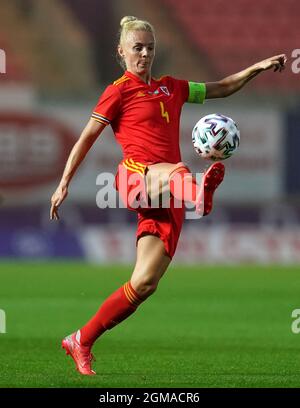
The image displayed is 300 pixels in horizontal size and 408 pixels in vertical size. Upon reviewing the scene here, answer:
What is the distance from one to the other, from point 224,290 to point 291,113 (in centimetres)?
628

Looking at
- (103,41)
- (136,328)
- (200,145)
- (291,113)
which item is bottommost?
(136,328)

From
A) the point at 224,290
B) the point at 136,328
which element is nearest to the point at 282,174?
the point at 224,290

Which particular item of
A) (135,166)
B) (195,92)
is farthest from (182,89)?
(135,166)

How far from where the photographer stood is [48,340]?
9.23 meters

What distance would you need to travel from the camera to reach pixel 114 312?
6820 millimetres

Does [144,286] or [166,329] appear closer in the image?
[144,286]

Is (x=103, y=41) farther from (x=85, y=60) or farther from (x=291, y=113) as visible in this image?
(x=291, y=113)

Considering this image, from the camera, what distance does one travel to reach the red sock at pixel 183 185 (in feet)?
20.9

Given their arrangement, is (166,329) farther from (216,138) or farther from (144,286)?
(216,138)

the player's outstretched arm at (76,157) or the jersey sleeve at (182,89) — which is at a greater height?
the jersey sleeve at (182,89)

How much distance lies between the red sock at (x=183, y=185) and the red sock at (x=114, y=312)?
26.5 inches

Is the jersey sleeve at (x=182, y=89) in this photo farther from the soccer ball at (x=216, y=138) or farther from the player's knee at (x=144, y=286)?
the player's knee at (x=144, y=286)

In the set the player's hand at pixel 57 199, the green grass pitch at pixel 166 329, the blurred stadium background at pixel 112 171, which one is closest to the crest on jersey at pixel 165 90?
the player's hand at pixel 57 199

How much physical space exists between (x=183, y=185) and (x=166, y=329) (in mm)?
3945
